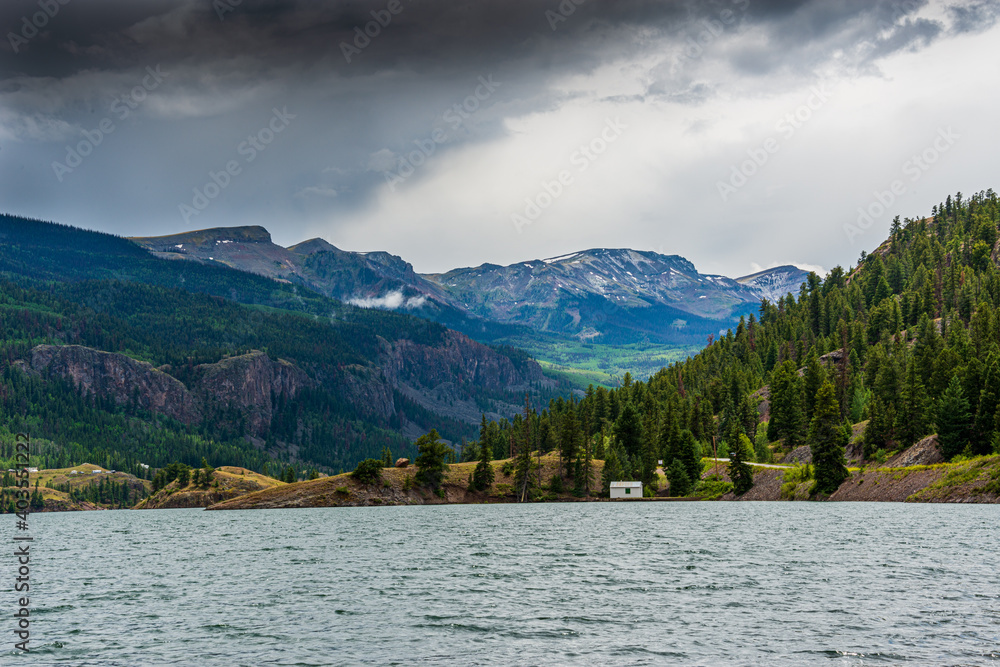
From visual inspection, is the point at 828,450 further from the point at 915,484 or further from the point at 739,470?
the point at 739,470

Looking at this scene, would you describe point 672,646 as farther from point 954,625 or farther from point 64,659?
point 64,659

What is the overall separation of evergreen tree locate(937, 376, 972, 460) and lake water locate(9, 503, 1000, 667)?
4844 cm

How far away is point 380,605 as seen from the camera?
5484cm

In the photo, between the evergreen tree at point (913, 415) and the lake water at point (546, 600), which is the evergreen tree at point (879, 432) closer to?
the evergreen tree at point (913, 415)

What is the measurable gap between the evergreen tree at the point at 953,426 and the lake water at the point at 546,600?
4844cm

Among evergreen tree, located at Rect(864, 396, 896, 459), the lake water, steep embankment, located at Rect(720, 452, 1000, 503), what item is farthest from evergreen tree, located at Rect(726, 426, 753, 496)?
the lake water

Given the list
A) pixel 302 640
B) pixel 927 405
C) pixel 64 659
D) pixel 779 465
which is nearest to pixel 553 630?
pixel 302 640

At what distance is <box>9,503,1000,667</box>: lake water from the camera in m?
39.5

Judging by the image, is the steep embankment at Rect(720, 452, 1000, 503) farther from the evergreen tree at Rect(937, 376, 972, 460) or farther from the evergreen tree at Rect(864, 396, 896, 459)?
the evergreen tree at Rect(864, 396, 896, 459)

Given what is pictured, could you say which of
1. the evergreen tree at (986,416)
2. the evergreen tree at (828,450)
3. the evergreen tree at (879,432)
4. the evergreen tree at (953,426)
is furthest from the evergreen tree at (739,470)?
the evergreen tree at (986,416)

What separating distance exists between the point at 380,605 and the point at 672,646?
74.5 ft

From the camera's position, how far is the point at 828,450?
164 meters

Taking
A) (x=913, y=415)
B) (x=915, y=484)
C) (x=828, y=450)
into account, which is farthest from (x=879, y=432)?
(x=915, y=484)

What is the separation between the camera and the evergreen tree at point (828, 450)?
161m
